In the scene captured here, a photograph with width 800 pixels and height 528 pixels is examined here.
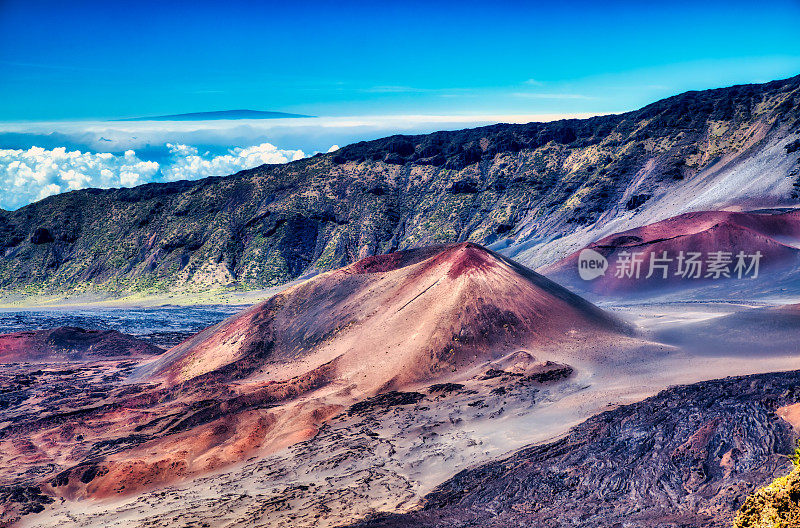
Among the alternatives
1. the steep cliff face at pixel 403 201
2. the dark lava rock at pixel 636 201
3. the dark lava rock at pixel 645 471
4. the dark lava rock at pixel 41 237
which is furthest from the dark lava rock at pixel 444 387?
the dark lava rock at pixel 41 237

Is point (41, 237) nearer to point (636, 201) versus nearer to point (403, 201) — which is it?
point (403, 201)

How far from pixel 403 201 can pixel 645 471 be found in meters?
105

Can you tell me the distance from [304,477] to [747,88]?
372 ft

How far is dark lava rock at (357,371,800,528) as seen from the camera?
13.3m

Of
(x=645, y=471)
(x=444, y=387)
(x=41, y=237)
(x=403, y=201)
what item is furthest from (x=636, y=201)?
(x=41, y=237)

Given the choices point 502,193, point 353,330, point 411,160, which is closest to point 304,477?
point 353,330

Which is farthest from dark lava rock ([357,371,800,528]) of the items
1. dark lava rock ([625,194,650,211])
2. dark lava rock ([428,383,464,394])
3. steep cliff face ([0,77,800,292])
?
dark lava rock ([625,194,650,211])

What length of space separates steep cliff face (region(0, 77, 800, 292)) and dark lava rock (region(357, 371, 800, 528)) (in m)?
70.0

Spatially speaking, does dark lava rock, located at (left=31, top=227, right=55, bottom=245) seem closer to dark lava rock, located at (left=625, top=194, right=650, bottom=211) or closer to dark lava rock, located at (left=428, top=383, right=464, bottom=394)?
dark lava rock, located at (left=625, top=194, right=650, bottom=211)

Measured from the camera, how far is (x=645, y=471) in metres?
15.0

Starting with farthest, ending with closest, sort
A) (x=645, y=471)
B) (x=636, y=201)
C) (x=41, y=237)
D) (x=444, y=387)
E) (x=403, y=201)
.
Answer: (x=41, y=237) < (x=403, y=201) < (x=636, y=201) < (x=444, y=387) < (x=645, y=471)

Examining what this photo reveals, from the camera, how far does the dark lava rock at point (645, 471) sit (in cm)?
1330

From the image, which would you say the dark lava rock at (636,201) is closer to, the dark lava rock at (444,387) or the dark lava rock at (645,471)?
the dark lava rock at (444,387)

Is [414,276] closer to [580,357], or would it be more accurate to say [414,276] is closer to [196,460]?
[580,357]
